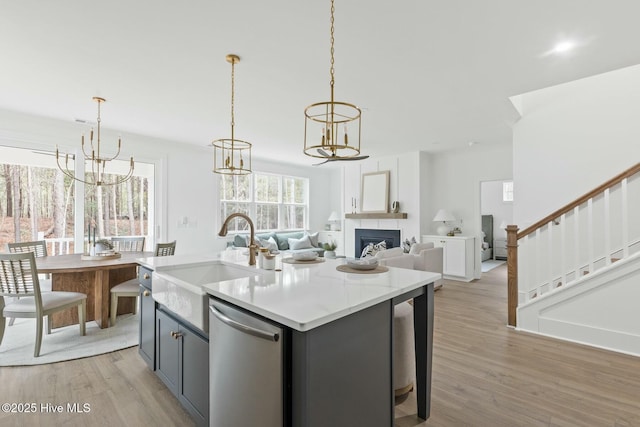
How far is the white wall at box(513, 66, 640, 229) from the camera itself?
389 centimetres

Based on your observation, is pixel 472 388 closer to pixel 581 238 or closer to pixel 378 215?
pixel 581 238

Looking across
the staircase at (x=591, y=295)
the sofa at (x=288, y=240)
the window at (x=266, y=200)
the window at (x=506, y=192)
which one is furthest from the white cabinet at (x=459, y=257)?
the window at (x=266, y=200)

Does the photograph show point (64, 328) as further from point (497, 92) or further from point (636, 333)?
point (636, 333)

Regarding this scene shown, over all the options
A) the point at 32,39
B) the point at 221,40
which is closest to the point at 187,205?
the point at 32,39

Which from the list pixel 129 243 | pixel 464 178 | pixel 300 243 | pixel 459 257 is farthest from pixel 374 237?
pixel 129 243

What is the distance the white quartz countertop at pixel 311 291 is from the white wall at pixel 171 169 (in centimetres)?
423

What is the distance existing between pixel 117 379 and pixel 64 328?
5.35 ft

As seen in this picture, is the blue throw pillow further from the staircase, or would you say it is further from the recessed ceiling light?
the recessed ceiling light

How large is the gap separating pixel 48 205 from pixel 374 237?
600cm

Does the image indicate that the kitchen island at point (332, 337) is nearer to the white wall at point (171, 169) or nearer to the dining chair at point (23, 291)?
the dining chair at point (23, 291)

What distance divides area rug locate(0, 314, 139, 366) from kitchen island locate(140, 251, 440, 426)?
5.65ft

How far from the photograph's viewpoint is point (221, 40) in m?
2.37

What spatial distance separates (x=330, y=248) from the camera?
24.9 ft

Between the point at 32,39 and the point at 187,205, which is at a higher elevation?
the point at 32,39
